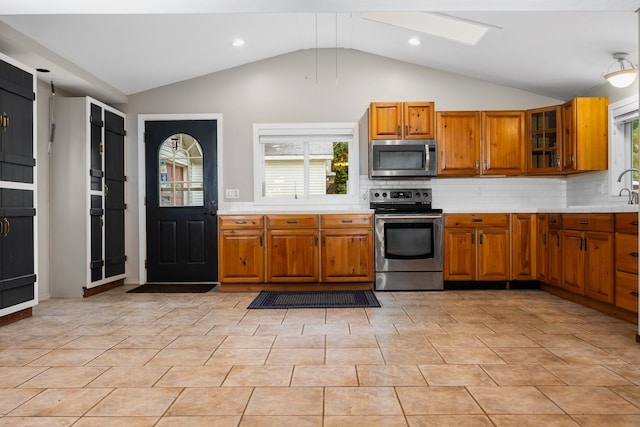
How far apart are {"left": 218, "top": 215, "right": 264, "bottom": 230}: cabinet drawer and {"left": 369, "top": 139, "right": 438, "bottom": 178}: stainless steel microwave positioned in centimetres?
139

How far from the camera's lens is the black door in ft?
18.5

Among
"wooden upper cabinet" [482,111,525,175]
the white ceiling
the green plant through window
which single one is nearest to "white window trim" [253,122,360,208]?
the green plant through window

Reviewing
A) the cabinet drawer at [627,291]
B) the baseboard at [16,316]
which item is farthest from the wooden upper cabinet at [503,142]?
the baseboard at [16,316]

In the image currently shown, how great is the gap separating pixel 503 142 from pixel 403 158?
1.17 metres

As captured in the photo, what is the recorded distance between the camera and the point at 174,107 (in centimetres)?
571

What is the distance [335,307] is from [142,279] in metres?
2.73

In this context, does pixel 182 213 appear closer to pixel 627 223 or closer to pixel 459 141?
pixel 459 141

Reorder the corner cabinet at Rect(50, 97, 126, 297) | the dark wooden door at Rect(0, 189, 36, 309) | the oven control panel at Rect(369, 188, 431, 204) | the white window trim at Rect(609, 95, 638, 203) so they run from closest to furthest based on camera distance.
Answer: the dark wooden door at Rect(0, 189, 36, 309) → the white window trim at Rect(609, 95, 638, 203) → the corner cabinet at Rect(50, 97, 126, 297) → the oven control panel at Rect(369, 188, 431, 204)

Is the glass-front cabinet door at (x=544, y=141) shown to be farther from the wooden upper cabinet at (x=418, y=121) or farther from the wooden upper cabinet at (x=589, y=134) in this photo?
the wooden upper cabinet at (x=418, y=121)

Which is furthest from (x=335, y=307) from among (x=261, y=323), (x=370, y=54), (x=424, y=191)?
(x=370, y=54)

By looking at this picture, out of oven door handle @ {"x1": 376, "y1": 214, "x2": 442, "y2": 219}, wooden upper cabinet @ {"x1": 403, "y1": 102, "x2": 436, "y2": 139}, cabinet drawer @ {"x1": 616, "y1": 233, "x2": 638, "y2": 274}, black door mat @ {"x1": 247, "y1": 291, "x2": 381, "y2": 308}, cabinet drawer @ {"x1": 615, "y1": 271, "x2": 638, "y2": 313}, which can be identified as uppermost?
wooden upper cabinet @ {"x1": 403, "y1": 102, "x2": 436, "y2": 139}

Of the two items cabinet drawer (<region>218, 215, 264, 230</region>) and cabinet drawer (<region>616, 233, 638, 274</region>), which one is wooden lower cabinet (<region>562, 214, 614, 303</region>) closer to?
cabinet drawer (<region>616, 233, 638, 274</region>)

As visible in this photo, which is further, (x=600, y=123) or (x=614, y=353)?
(x=600, y=123)

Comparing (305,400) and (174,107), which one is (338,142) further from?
(305,400)
